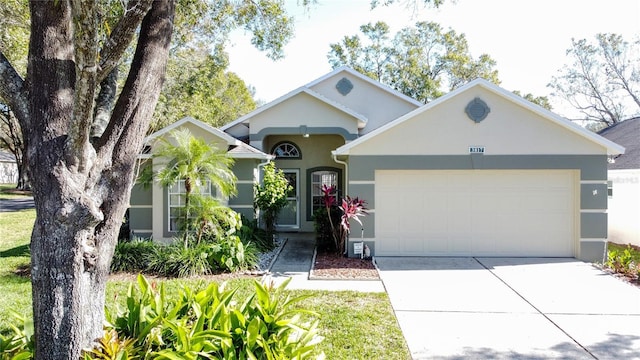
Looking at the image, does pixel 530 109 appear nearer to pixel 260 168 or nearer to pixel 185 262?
pixel 260 168

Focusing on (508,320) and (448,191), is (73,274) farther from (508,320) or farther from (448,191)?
(448,191)

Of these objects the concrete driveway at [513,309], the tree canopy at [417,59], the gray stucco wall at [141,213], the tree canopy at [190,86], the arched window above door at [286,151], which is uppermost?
the tree canopy at [417,59]

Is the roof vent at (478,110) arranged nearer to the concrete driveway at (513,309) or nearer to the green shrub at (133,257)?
the concrete driveway at (513,309)

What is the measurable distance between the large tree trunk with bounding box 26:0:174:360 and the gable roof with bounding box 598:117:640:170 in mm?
14368

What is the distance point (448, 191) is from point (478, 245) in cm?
170

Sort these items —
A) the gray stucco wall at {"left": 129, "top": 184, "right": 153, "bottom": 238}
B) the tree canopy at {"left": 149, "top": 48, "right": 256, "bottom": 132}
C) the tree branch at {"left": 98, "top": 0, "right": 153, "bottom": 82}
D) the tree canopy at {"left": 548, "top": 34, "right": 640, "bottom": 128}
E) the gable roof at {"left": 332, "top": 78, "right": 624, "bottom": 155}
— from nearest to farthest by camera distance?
the tree branch at {"left": 98, "top": 0, "right": 153, "bottom": 82} < the gable roof at {"left": 332, "top": 78, "right": 624, "bottom": 155} < the gray stucco wall at {"left": 129, "top": 184, "right": 153, "bottom": 238} < the tree canopy at {"left": 149, "top": 48, "right": 256, "bottom": 132} < the tree canopy at {"left": 548, "top": 34, "right": 640, "bottom": 128}

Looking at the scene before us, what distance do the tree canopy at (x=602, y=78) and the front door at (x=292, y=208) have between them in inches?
1020

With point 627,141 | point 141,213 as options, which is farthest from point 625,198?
point 141,213

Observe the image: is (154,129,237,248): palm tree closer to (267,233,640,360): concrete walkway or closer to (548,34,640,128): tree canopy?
(267,233,640,360): concrete walkway

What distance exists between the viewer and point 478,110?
34.0ft

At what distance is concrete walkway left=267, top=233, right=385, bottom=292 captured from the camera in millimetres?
8102

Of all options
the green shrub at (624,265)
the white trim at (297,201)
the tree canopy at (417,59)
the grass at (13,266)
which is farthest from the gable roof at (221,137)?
the tree canopy at (417,59)

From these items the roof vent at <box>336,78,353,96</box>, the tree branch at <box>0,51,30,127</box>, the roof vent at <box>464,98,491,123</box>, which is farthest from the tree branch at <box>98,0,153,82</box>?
the roof vent at <box>336,78,353,96</box>

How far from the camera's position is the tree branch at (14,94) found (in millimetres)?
3480
